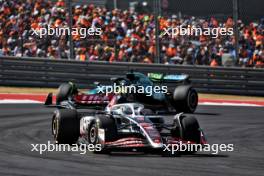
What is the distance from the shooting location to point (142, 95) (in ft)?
62.0

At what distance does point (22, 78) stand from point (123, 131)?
13.4 metres

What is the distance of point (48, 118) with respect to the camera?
19625 mm

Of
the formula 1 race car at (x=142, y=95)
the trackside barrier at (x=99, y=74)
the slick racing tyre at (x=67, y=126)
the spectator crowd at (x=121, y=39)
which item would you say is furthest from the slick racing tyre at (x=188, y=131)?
the trackside barrier at (x=99, y=74)

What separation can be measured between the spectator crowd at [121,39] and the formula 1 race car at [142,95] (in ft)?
14.4

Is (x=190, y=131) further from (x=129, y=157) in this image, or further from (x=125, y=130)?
(x=129, y=157)

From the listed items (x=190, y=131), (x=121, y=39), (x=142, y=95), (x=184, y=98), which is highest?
(x=121, y=39)

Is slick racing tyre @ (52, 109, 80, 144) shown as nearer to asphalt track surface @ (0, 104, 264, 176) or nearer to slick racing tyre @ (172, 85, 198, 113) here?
asphalt track surface @ (0, 104, 264, 176)

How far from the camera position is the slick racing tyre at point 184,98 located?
Answer: 2012 centimetres

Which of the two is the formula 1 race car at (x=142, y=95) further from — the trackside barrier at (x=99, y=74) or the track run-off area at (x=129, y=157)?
the trackside barrier at (x=99, y=74)

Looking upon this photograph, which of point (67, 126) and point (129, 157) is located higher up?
point (67, 126)

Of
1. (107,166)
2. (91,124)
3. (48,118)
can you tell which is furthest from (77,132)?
(48,118)

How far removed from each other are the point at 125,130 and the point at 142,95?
536 centimetres

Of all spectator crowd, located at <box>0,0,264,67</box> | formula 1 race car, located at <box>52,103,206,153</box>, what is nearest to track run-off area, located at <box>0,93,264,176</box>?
formula 1 race car, located at <box>52,103,206,153</box>

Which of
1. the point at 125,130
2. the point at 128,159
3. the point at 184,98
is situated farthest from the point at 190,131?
the point at 184,98
